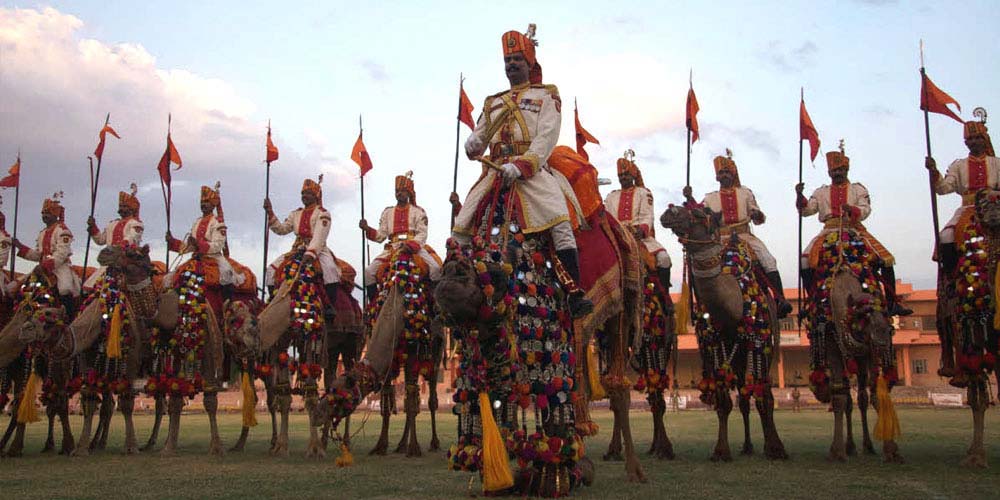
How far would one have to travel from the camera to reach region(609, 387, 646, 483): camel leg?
A: 8297mm

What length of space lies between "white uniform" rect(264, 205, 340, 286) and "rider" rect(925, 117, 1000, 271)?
8301mm

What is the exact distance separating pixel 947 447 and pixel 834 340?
2.79m

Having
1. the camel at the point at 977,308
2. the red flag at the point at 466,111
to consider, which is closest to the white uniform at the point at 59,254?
the red flag at the point at 466,111

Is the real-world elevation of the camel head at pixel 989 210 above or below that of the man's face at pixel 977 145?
below

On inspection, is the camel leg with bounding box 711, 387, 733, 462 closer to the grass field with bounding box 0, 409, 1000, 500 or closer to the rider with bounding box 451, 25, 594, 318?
the grass field with bounding box 0, 409, 1000, 500

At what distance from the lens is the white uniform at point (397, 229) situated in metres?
13.2

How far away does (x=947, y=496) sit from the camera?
286 inches

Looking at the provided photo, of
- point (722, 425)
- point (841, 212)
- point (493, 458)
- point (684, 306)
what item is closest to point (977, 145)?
point (841, 212)

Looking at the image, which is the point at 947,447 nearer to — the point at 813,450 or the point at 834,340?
the point at 813,450

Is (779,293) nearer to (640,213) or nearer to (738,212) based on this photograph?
(738,212)

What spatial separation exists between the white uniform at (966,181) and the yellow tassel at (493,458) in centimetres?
658

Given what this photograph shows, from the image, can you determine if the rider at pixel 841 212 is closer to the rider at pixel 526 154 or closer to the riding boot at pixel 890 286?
the riding boot at pixel 890 286

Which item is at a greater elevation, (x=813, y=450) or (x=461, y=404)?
(x=461, y=404)

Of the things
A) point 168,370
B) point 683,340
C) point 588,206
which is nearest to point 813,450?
point 588,206
